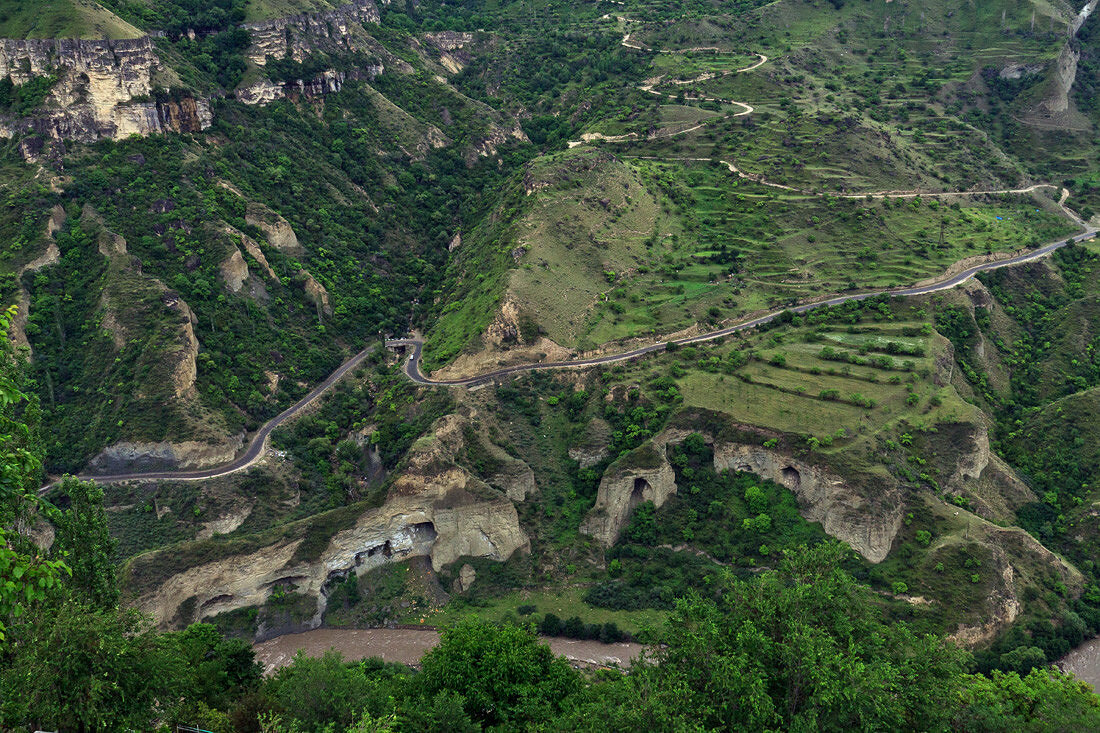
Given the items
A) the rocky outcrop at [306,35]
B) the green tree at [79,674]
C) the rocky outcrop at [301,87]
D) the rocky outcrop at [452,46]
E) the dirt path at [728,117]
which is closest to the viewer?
the green tree at [79,674]

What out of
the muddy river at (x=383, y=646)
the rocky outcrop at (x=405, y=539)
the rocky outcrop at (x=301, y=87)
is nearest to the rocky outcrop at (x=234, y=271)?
the rocky outcrop at (x=405, y=539)

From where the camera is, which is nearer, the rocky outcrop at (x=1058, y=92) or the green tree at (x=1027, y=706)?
the green tree at (x=1027, y=706)

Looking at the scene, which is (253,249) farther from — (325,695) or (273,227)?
(325,695)

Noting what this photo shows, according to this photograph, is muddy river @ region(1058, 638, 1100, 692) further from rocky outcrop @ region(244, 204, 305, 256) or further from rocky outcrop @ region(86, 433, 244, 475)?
rocky outcrop @ region(244, 204, 305, 256)

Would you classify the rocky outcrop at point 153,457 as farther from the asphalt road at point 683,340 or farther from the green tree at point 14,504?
the green tree at point 14,504

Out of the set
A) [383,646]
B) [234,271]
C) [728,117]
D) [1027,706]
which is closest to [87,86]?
[234,271]

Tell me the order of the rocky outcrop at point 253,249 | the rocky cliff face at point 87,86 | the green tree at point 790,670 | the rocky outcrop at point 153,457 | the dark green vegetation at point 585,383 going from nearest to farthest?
1. the green tree at point 790,670
2. the dark green vegetation at point 585,383
3. the rocky outcrop at point 153,457
4. the rocky cliff face at point 87,86
5. the rocky outcrop at point 253,249
